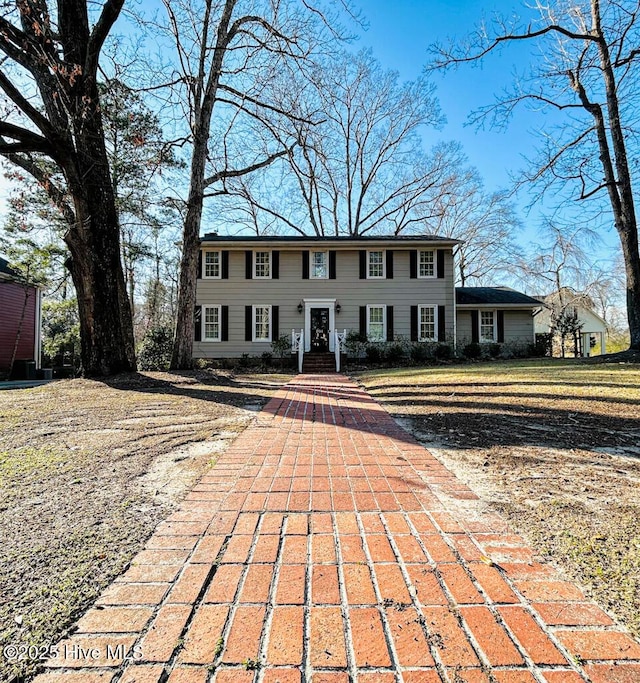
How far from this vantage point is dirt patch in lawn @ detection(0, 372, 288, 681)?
4.23ft

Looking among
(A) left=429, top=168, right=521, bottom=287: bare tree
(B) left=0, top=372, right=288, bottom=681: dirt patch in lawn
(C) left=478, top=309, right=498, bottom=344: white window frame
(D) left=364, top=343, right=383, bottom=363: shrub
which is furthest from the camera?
(A) left=429, top=168, right=521, bottom=287: bare tree

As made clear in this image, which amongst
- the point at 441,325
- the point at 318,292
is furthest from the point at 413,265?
the point at 318,292

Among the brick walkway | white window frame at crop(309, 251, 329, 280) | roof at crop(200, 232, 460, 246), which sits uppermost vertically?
roof at crop(200, 232, 460, 246)

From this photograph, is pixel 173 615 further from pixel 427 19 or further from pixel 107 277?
pixel 427 19

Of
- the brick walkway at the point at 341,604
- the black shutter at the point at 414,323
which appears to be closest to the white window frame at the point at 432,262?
the black shutter at the point at 414,323

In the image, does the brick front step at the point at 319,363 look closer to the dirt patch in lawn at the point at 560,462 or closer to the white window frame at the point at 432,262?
the white window frame at the point at 432,262

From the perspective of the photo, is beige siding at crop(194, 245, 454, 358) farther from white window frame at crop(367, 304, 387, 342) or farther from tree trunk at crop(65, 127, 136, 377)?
tree trunk at crop(65, 127, 136, 377)

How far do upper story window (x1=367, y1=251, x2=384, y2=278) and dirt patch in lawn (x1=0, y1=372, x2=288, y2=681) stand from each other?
11310 millimetres

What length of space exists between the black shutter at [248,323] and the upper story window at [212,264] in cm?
191

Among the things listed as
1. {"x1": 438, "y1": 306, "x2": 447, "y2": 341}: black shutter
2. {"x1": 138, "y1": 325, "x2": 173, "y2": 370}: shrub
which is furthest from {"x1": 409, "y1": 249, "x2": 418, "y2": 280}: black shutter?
{"x1": 138, "y1": 325, "x2": 173, "y2": 370}: shrub

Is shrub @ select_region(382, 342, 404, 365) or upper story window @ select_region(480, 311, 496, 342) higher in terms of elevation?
upper story window @ select_region(480, 311, 496, 342)

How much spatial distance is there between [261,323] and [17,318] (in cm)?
977

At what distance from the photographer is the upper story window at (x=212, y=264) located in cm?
1548

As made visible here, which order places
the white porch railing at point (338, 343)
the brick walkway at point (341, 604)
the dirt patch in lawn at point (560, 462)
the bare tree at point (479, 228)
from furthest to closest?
1. the bare tree at point (479, 228)
2. the white porch railing at point (338, 343)
3. the dirt patch in lawn at point (560, 462)
4. the brick walkway at point (341, 604)
